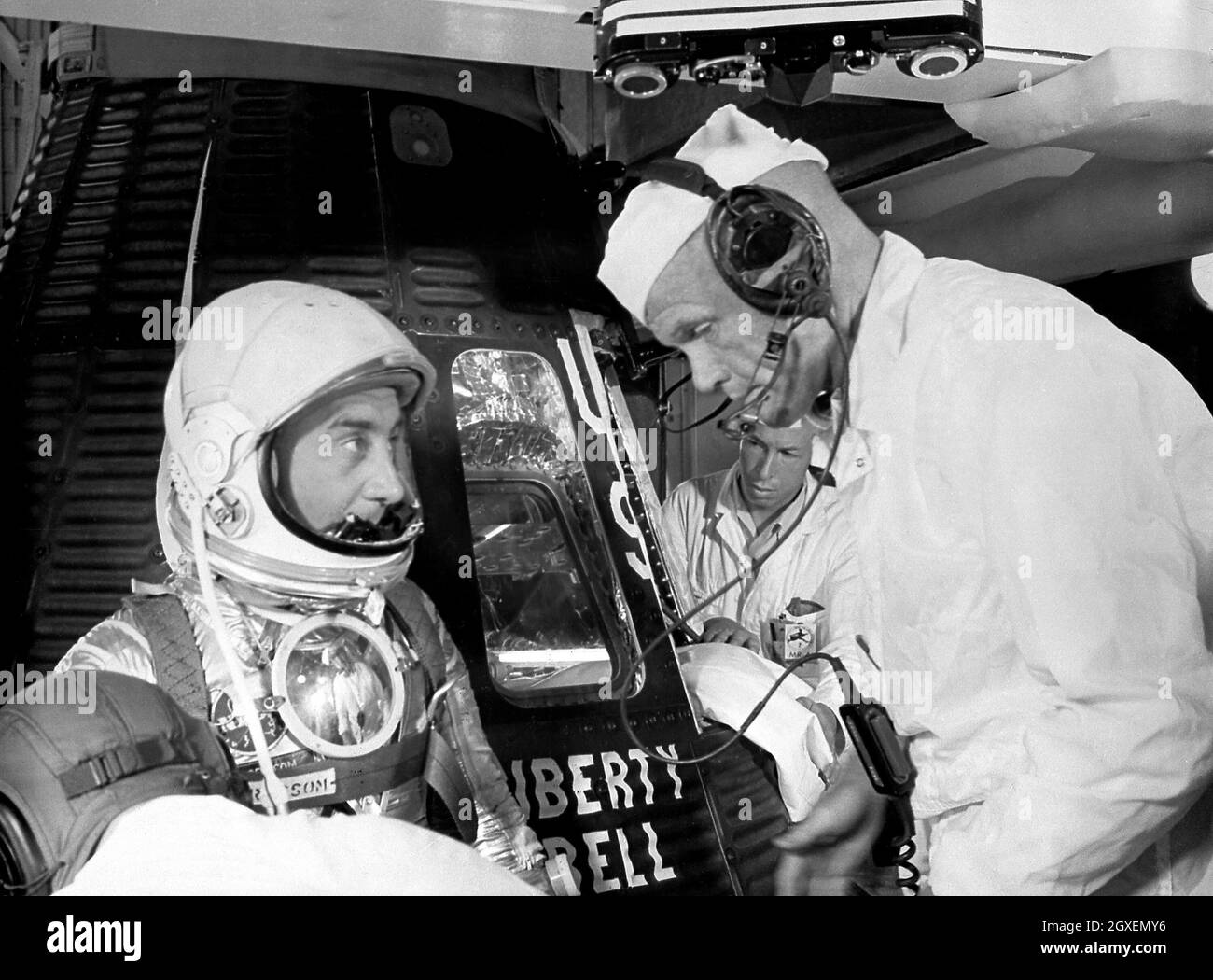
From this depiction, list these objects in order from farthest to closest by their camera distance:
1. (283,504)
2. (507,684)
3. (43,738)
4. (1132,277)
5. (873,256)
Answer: (1132,277)
(873,256)
(507,684)
(283,504)
(43,738)

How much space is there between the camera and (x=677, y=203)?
226 cm

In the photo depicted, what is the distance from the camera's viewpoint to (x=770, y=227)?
2252mm

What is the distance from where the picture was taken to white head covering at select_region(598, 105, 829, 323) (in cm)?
226

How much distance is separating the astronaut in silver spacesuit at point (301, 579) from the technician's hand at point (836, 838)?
0.54m

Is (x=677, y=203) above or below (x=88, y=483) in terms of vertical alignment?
above

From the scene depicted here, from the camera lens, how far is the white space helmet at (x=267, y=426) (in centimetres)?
191

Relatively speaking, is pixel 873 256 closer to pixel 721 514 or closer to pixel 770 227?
pixel 770 227

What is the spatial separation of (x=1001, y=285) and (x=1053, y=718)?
2.51 feet

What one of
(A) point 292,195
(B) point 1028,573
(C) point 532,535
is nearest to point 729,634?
(C) point 532,535

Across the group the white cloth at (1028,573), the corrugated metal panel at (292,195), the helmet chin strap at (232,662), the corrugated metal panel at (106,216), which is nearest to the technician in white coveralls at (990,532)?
the white cloth at (1028,573)

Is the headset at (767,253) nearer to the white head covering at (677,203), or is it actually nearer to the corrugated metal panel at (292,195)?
the white head covering at (677,203)

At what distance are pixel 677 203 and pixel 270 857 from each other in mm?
1258

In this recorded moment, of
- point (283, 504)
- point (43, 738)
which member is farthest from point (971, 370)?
point (43, 738)

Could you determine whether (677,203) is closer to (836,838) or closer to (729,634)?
(729,634)
